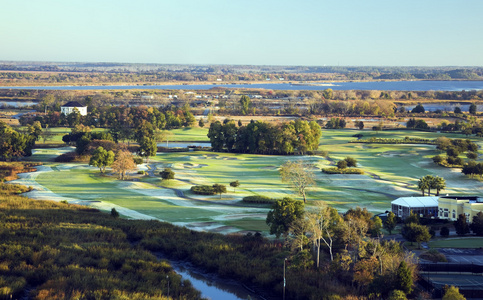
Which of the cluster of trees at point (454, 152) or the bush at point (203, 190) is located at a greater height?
the cluster of trees at point (454, 152)

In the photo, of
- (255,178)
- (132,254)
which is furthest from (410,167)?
(132,254)

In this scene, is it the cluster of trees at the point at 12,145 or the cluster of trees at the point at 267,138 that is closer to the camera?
the cluster of trees at the point at 12,145

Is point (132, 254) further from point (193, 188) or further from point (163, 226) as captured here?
point (193, 188)

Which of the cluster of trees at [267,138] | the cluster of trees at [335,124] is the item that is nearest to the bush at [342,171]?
the cluster of trees at [267,138]

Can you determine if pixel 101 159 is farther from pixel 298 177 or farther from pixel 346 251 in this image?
pixel 346 251

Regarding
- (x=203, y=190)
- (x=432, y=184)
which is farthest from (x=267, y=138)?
(x=432, y=184)

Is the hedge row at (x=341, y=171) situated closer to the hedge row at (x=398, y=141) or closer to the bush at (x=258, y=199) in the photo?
the bush at (x=258, y=199)

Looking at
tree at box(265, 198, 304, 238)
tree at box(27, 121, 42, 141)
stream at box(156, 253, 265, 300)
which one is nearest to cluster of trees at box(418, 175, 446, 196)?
tree at box(265, 198, 304, 238)

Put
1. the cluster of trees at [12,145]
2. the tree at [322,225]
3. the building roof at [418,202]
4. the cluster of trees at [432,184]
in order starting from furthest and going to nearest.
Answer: the cluster of trees at [12,145]
the cluster of trees at [432,184]
the building roof at [418,202]
the tree at [322,225]
